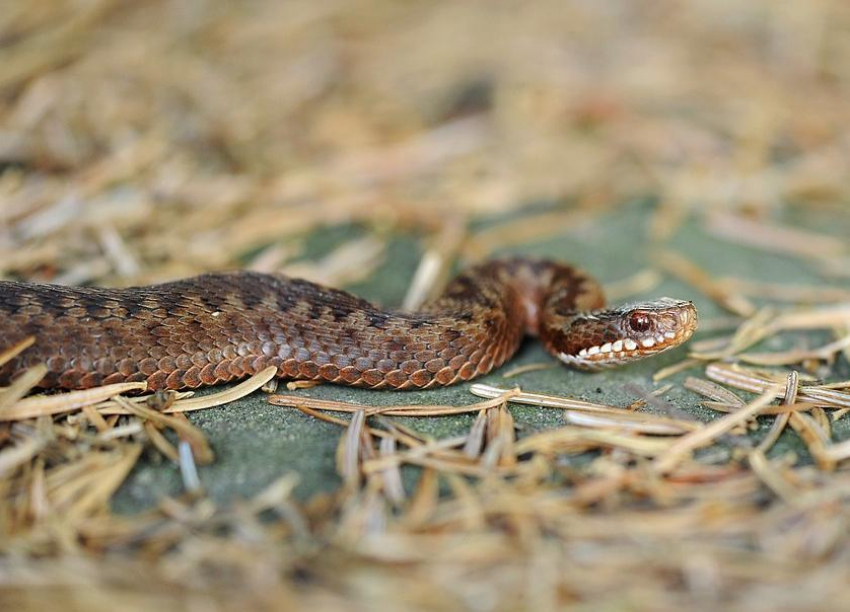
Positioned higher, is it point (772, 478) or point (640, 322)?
point (640, 322)

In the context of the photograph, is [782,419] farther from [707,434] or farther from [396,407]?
[396,407]

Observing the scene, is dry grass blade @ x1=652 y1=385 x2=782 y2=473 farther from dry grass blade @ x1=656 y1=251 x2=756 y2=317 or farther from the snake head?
dry grass blade @ x1=656 y1=251 x2=756 y2=317

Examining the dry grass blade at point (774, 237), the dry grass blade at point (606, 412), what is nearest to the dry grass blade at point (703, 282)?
the dry grass blade at point (774, 237)

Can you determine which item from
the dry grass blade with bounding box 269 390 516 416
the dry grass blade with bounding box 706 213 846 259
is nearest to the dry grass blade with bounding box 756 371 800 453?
the dry grass blade with bounding box 269 390 516 416

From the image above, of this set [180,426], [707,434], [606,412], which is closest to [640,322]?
[606,412]

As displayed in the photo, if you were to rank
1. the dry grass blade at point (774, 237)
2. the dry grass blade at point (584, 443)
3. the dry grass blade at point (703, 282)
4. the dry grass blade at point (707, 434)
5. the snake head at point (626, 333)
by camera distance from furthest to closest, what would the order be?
the dry grass blade at point (774, 237) → the dry grass blade at point (703, 282) → the snake head at point (626, 333) → the dry grass blade at point (584, 443) → the dry grass blade at point (707, 434)

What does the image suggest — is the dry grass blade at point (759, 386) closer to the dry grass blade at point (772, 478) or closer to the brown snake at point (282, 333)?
the brown snake at point (282, 333)

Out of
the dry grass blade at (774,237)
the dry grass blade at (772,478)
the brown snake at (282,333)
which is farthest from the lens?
the dry grass blade at (774,237)
